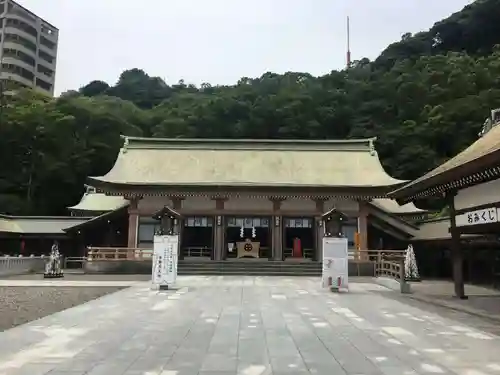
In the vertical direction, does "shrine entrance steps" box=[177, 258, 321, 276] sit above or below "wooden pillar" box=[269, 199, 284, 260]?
below

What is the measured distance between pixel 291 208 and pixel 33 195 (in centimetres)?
3031

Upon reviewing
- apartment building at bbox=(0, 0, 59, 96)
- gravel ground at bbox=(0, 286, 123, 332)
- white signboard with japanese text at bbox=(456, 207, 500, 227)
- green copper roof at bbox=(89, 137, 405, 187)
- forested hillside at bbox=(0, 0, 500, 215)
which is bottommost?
gravel ground at bbox=(0, 286, 123, 332)

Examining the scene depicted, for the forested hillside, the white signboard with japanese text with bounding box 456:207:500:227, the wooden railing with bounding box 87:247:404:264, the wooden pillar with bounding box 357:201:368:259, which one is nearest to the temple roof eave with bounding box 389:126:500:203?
Answer: the white signboard with japanese text with bounding box 456:207:500:227

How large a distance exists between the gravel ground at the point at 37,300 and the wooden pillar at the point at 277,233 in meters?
11.4

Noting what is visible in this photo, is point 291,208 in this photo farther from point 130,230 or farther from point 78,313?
point 78,313

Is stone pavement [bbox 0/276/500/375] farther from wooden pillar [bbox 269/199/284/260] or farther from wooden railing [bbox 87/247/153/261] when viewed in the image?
wooden pillar [bbox 269/199/284/260]

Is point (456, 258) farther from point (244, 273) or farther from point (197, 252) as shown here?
point (197, 252)

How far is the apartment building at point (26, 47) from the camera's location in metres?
69.6

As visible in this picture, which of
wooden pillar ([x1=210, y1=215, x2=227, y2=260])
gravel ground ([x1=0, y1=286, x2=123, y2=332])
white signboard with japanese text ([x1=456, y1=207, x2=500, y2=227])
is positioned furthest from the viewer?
wooden pillar ([x1=210, y1=215, x2=227, y2=260])

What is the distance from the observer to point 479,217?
11719 millimetres

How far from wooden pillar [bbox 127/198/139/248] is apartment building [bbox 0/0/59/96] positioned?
51728mm

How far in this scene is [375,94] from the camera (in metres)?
53.3

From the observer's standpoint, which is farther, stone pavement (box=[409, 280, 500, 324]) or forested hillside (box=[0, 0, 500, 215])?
forested hillside (box=[0, 0, 500, 215])

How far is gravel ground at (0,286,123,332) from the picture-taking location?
30.2ft
